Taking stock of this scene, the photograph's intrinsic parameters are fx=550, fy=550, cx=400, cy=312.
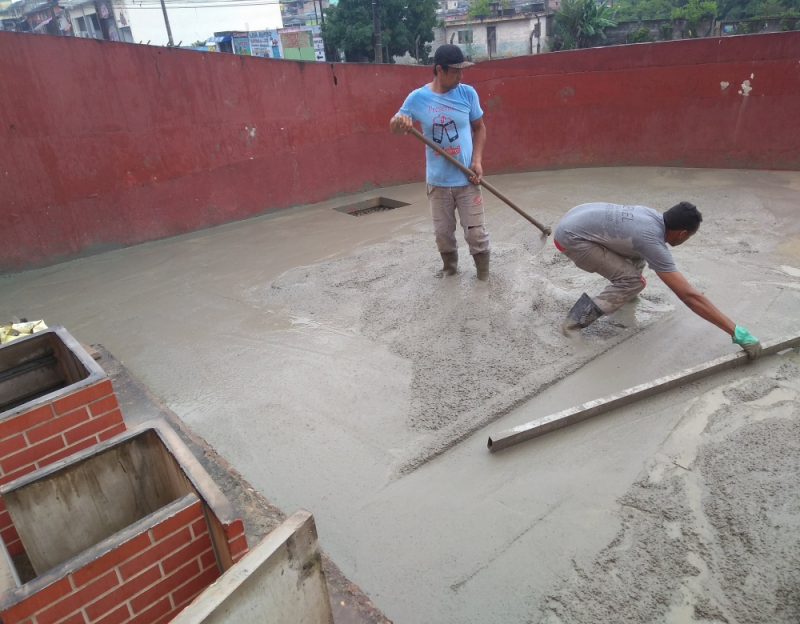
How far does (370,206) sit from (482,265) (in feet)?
10.1

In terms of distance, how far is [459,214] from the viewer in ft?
12.3

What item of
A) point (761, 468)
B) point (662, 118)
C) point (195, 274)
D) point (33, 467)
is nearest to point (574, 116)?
point (662, 118)

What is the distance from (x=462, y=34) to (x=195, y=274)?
3440cm

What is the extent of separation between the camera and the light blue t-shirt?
3590 mm

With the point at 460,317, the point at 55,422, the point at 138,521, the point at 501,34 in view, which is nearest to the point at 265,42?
the point at 501,34

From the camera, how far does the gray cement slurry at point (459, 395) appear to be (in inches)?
68.5

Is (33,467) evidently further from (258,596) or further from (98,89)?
(98,89)

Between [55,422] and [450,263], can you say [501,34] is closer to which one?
[450,263]

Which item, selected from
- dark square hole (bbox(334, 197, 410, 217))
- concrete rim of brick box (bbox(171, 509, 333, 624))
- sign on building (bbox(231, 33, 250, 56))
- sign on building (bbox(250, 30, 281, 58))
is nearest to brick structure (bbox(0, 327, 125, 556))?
concrete rim of brick box (bbox(171, 509, 333, 624))

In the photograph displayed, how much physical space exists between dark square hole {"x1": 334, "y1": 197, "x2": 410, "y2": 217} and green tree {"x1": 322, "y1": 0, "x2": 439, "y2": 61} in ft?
67.3

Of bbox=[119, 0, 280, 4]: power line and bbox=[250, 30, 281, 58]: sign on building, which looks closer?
bbox=[250, 30, 281, 58]: sign on building

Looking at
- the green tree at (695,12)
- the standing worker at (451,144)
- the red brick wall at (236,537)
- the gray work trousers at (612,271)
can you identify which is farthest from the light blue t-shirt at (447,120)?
the green tree at (695,12)

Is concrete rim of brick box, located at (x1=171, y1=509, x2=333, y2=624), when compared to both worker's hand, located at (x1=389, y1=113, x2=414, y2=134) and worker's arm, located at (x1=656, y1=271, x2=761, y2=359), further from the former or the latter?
worker's hand, located at (x1=389, y1=113, x2=414, y2=134)

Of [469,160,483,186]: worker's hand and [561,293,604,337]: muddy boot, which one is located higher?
[469,160,483,186]: worker's hand
